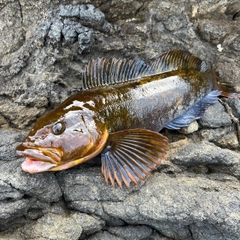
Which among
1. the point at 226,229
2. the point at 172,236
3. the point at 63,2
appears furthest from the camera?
the point at 63,2

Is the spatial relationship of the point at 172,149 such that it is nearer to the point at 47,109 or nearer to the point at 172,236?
the point at 172,236

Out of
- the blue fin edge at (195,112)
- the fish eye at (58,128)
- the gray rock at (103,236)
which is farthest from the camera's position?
the blue fin edge at (195,112)

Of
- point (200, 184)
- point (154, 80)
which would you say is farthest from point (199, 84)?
point (200, 184)

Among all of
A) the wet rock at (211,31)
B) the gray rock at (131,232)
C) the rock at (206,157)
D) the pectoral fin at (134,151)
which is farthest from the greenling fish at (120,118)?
the wet rock at (211,31)

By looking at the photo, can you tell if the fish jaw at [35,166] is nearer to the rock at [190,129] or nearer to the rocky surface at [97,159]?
the rocky surface at [97,159]

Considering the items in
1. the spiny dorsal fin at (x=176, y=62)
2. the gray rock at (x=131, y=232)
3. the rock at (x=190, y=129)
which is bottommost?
the gray rock at (x=131, y=232)

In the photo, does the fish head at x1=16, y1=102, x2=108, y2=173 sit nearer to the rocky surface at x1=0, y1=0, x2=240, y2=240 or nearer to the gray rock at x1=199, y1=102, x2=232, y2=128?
the rocky surface at x1=0, y1=0, x2=240, y2=240
